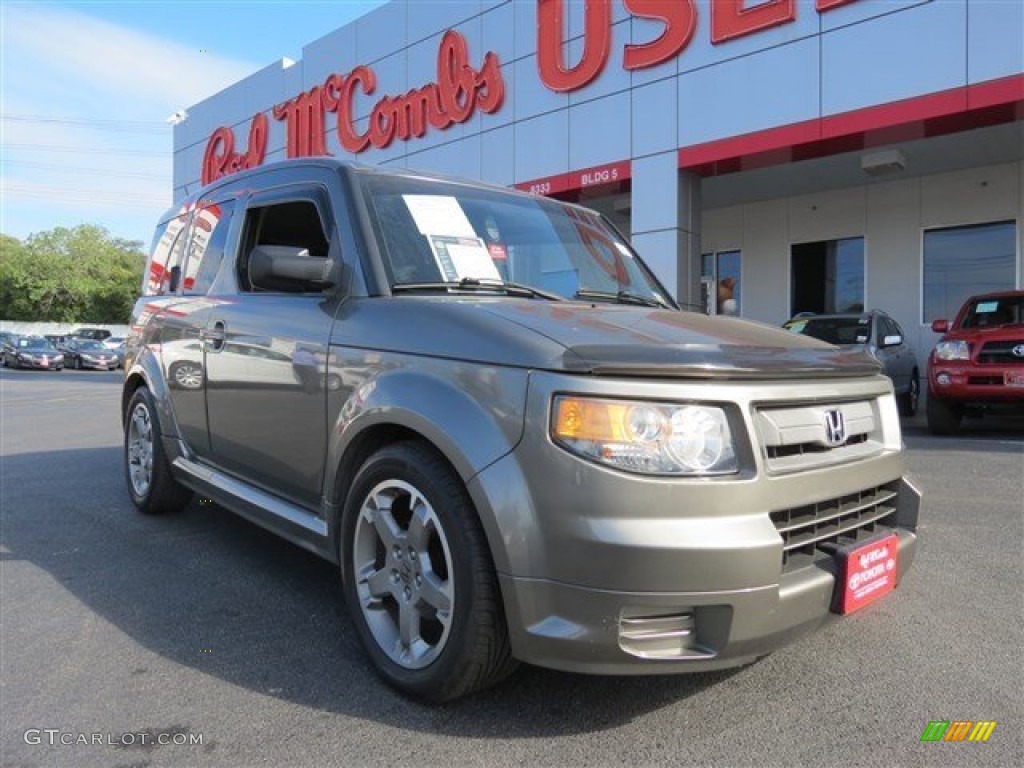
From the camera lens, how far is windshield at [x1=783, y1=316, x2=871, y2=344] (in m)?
10.7

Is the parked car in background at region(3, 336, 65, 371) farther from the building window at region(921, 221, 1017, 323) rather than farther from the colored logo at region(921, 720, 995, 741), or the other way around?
the colored logo at region(921, 720, 995, 741)

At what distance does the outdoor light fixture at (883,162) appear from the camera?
12.6m

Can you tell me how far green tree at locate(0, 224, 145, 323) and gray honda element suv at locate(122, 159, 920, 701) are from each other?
223ft

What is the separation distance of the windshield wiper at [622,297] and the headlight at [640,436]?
1.27m

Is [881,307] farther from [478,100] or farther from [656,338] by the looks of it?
[656,338]

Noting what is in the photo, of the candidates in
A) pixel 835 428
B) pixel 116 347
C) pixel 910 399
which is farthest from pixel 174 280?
pixel 116 347

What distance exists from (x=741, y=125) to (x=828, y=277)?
18.0 ft

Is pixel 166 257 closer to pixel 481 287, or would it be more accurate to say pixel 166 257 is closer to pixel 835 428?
pixel 481 287

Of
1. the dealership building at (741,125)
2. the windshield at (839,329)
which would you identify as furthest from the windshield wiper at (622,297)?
the windshield at (839,329)

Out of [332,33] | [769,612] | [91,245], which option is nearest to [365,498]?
[769,612]

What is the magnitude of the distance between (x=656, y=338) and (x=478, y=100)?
14914 millimetres

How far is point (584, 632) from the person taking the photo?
2.16 metres

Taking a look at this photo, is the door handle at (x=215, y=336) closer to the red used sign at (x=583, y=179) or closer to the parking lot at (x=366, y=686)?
the parking lot at (x=366, y=686)

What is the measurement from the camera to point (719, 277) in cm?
1817
